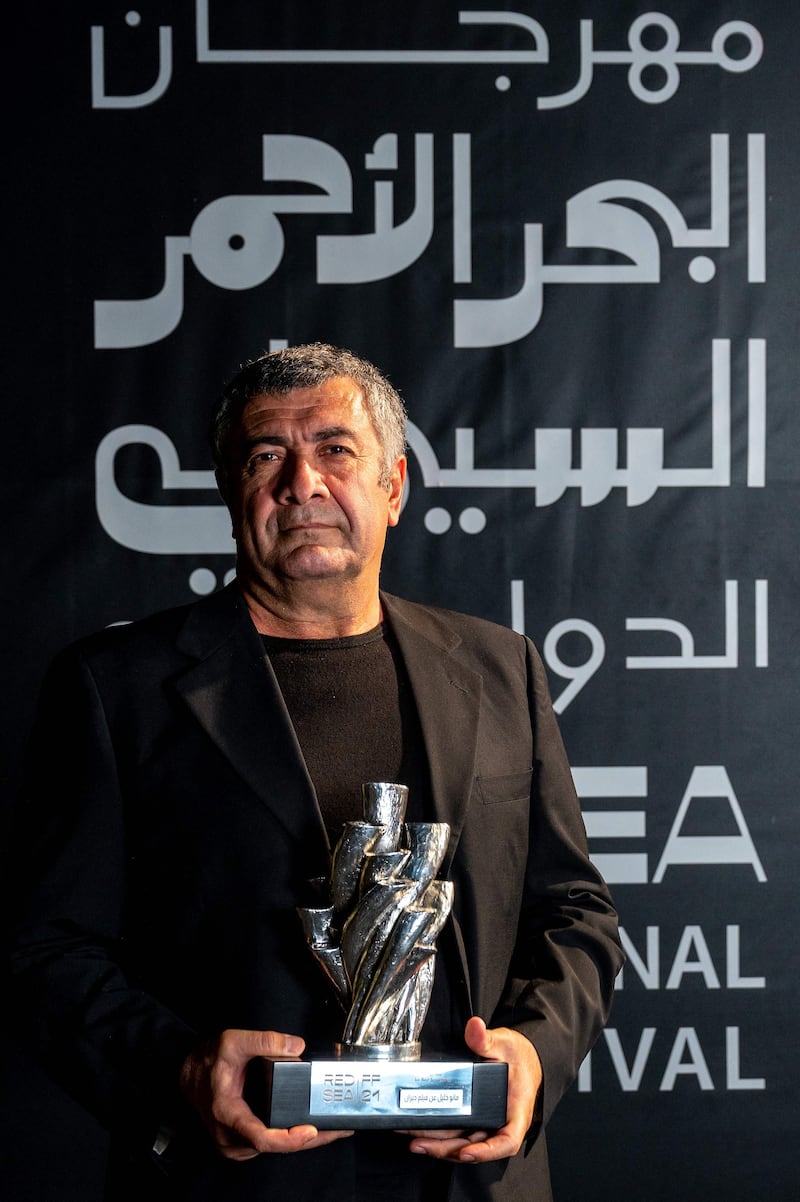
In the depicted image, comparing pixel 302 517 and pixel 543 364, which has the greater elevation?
pixel 543 364

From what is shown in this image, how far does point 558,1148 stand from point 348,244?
199 cm

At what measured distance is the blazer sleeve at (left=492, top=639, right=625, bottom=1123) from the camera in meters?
1.65

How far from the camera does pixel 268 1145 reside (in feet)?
4.45

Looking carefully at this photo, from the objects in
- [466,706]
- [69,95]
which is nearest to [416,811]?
[466,706]

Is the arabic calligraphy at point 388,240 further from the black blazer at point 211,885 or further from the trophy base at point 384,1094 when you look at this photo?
the trophy base at point 384,1094

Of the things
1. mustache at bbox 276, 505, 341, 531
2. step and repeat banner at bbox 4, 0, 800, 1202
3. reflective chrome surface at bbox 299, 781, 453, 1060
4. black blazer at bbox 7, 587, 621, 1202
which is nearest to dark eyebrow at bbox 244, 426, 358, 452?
mustache at bbox 276, 505, 341, 531

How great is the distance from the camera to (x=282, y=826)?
1621 millimetres

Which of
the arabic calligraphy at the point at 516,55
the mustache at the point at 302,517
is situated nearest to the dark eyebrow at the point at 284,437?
the mustache at the point at 302,517

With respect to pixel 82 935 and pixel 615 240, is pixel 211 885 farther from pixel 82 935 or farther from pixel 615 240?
pixel 615 240

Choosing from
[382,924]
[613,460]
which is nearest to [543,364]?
[613,460]

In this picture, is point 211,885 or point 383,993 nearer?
point 383,993

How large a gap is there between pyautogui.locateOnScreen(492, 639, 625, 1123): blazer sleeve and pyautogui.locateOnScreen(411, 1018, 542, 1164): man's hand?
0.35ft

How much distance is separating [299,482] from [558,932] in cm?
69

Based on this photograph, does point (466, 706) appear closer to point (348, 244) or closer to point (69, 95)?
point (348, 244)
